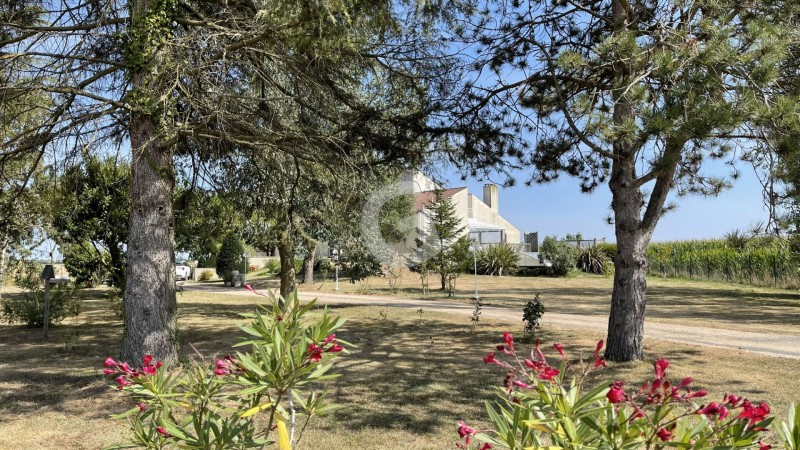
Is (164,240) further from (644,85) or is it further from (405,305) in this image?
(405,305)

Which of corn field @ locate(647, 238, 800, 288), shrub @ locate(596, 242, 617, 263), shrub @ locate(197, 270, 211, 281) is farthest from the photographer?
shrub @ locate(197, 270, 211, 281)

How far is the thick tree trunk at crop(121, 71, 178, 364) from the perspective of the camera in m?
7.31

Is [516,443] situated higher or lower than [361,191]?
lower

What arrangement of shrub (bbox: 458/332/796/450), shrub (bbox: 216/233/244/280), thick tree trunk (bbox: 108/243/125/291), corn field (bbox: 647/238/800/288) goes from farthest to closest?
shrub (bbox: 216/233/244/280), corn field (bbox: 647/238/800/288), thick tree trunk (bbox: 108/243/125/291), shrub (bbox: 458/332/796/450)

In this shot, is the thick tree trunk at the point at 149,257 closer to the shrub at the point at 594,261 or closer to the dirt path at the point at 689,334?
the dirt path at the point at 689,334

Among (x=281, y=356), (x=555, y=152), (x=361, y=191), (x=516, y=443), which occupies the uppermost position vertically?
(x=555, y=152)

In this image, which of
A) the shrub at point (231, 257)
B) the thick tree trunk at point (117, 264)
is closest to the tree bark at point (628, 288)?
the thick tree trunk at point (117, 264)

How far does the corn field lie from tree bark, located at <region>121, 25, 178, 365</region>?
1905 centimetres

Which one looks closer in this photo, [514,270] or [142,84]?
[142,84]

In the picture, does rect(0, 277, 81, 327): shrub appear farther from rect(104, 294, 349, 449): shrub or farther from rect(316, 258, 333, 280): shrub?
rect(104, 294, 349, 449): shrub

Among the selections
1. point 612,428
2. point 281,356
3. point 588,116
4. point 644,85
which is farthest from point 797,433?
point 644,85

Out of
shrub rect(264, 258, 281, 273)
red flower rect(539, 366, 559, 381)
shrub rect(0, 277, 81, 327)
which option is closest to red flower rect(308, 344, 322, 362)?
red flower rect(539, 366, 559, 381)

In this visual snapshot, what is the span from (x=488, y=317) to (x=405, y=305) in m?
3.80

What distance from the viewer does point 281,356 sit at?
203cm
